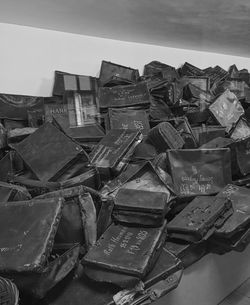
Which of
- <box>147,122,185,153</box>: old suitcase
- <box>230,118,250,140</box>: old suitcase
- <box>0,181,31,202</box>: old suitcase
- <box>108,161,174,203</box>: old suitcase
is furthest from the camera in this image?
<box>230,118,250,140</box>: old suitcase

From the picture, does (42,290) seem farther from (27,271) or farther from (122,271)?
(122,271)

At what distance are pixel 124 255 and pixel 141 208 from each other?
0.23m

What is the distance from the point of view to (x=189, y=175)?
6.78 feet

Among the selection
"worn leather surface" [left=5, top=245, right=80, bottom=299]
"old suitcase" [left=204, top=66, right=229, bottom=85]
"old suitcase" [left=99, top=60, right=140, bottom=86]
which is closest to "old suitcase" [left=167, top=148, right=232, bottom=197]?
"worn leather surface" [left=5, top=245, right=80, bottom=299]

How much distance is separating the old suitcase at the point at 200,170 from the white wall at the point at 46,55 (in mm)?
1604

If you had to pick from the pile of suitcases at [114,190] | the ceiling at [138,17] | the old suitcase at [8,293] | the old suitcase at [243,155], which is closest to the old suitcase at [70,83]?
the pile of suitcases at [114,190]

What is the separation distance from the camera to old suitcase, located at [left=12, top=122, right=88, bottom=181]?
2.02 metres

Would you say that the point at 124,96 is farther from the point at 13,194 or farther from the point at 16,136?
the point at 13,194

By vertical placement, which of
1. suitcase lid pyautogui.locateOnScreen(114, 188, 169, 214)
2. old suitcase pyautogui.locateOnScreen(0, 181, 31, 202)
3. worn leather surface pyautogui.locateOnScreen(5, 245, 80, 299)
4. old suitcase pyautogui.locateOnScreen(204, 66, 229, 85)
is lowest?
worn leather surface pyautogui.locateOnScreen(5, 245, 80, 299)

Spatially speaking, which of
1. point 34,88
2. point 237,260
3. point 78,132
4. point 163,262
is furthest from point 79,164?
point 34,88

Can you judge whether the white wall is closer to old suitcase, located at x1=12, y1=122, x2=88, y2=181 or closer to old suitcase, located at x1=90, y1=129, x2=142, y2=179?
old suitcase, located at x1=12, y1=122, x2=88, y2=181

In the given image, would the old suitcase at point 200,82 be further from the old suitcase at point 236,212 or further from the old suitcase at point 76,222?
the old suitcase at point 76,222

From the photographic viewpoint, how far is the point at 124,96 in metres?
2.94

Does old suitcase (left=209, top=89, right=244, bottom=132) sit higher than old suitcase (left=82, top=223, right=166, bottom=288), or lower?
higher
